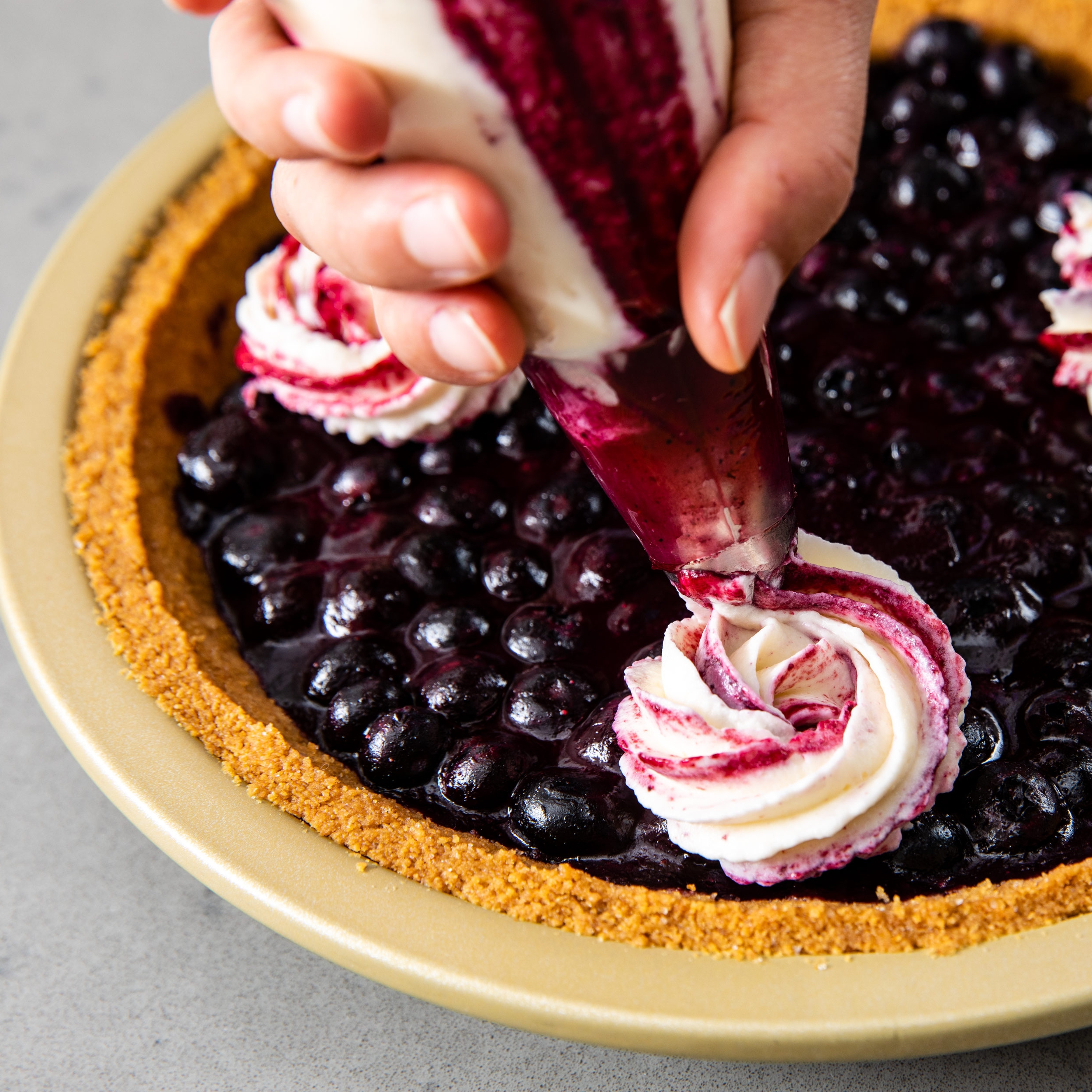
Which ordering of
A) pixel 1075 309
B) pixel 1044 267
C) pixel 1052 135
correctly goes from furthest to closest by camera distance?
pixel 1052 135 → pixel 1044 267 → pixel 1075 309

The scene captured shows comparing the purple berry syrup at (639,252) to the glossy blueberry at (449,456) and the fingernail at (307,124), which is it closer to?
the fingernail at (307,124)

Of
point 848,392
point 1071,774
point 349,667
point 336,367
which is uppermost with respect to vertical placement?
point 336,367

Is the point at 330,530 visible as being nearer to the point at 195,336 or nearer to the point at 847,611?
the point at 195,336

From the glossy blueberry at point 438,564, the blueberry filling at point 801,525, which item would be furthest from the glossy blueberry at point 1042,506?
the glossy blueberry at point 438,564

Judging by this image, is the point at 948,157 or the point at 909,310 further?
the point at 948,157

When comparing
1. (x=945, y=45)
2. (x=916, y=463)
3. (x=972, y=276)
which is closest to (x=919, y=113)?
(x=945, y=45)

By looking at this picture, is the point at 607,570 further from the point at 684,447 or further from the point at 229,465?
the point at 229,465

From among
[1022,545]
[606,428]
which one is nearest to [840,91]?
[606,428]
